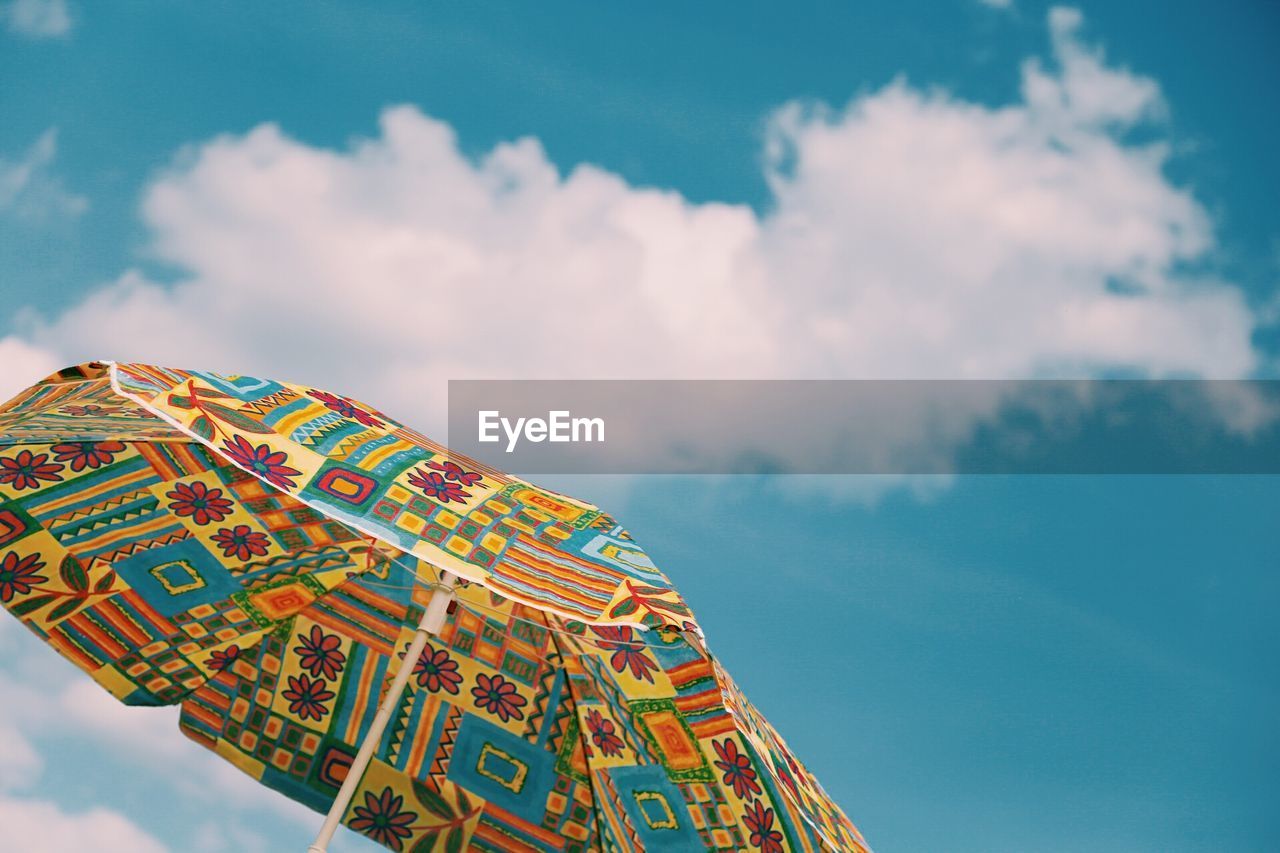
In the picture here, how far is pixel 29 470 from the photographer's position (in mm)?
3834

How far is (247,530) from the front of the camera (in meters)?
4.04

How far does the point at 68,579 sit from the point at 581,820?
1.84 m

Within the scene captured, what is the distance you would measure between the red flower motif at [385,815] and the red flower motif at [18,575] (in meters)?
1.33

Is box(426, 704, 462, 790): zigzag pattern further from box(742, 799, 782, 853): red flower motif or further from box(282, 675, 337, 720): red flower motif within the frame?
box(742, 799, 782, 853): red flower motif

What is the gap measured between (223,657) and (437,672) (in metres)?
0.72

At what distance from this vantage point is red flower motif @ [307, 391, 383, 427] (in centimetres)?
332

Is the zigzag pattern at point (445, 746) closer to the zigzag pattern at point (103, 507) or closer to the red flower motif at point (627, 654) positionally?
the red flower motif at point (627, 654)

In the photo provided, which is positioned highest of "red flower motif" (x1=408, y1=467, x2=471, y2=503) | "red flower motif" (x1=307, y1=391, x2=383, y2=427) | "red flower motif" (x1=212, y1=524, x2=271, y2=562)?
"red flower motif" (x1=307, y1=391, x2=383, y2=427)

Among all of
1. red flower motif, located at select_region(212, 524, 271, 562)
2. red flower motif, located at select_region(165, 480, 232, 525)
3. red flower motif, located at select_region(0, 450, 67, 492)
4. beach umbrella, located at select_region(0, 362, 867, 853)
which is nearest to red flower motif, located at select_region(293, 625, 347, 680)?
beach umbrella, located at select_region(0, 362, 867, 853)

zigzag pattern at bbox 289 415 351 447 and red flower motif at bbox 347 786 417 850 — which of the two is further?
red flower motif at bbox 347 786 417 850

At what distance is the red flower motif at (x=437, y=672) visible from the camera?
4332 mm

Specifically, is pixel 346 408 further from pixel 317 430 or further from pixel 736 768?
pixel 736 768

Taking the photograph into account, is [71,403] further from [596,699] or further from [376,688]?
[596,699]

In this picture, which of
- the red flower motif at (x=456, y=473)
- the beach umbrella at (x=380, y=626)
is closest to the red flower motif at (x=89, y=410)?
the beach umbrella at (x=380, y=626)
